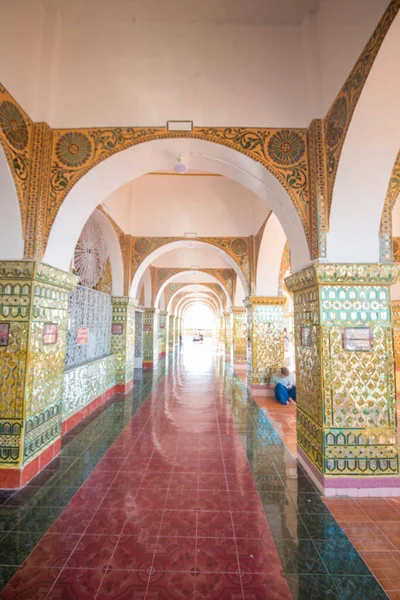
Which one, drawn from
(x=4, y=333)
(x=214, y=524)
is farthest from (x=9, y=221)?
(x=214, y=524)

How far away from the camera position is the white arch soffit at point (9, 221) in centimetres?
274

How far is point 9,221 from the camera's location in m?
2.87

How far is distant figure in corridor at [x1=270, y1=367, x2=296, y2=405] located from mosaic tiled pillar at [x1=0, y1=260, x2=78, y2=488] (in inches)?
165

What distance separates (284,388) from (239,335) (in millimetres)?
4999

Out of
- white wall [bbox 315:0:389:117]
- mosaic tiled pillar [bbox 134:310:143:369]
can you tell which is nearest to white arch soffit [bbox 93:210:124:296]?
mosaic tiled pillar [bbox 134:310:143:369]

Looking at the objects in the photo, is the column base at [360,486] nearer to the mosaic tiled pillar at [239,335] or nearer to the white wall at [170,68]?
the white wall at [170,68]

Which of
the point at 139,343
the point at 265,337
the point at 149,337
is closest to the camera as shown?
the point at 265,337

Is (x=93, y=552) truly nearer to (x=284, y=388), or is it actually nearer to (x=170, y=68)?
(x=170, y=68)

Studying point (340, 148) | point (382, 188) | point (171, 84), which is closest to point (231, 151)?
point (171, 84)

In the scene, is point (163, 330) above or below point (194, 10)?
below

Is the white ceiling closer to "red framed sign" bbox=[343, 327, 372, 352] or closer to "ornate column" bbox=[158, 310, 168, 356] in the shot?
"red framed sign" bbox=[343, 327, 372, 352]

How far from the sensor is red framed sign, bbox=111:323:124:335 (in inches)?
258

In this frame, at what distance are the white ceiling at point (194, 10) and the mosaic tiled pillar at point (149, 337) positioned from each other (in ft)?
27.0

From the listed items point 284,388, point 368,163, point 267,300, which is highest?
point 368,163
